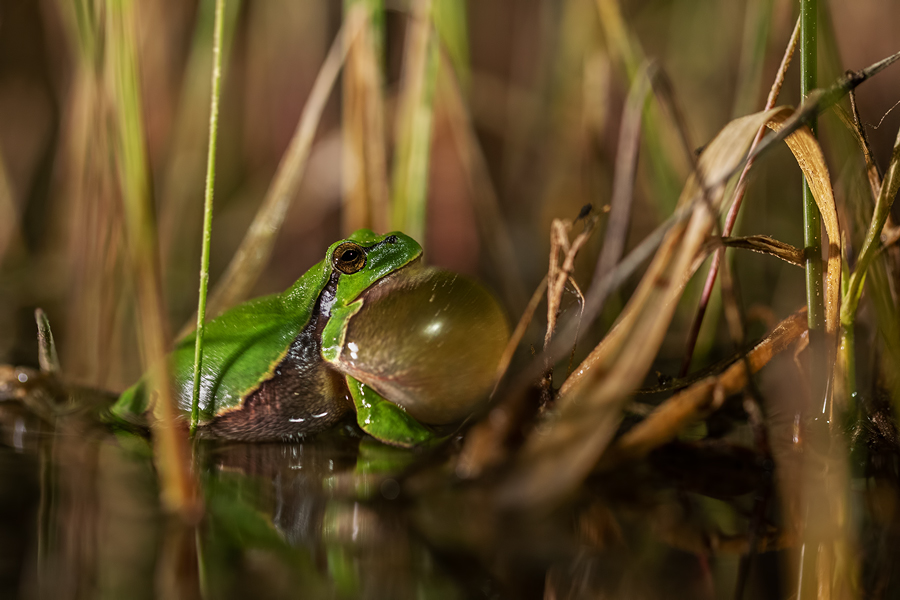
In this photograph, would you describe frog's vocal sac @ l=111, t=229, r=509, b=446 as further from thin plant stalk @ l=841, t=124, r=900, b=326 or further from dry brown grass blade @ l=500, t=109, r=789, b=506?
thin plant stalk @ l=841, t=124, r=900, b=326

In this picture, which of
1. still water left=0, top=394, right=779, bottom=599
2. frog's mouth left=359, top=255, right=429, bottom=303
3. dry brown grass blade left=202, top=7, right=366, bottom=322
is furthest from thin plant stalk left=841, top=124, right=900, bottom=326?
dry brown grass blade left=202, top=7, right=366, bottom=322

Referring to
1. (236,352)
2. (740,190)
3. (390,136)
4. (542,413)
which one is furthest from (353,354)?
(390,136)

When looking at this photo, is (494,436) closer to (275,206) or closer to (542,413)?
(542,413)

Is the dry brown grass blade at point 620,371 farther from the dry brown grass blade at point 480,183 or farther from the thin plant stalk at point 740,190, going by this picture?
the dry brown grass blade at point 480,183

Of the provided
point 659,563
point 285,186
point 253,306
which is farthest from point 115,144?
point 659,563

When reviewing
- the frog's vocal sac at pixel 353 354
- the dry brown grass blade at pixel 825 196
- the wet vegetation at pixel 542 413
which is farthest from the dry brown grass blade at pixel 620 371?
the frog's vocal sac at pixel 353 354

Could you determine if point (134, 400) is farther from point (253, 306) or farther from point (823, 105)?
point (823, 105)
